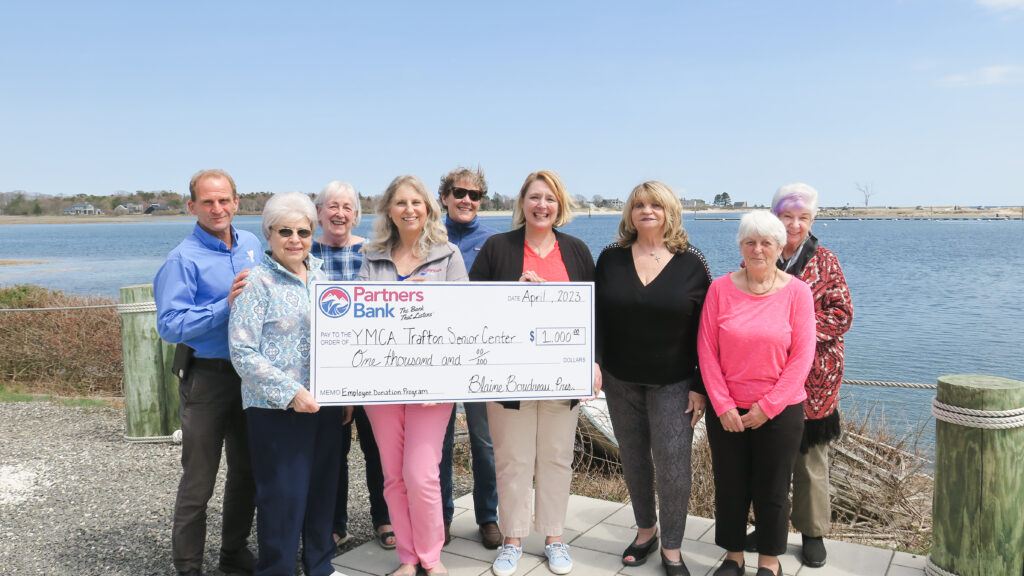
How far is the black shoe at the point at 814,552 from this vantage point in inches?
157

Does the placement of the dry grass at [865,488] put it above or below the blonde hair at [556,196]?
below

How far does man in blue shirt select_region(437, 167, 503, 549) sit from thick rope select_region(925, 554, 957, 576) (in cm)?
234

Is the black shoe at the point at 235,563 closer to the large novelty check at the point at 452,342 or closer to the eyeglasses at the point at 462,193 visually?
the large novelty check at the point at 452,342

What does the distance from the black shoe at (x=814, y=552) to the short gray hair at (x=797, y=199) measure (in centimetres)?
183

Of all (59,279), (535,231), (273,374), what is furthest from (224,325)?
(59,279)

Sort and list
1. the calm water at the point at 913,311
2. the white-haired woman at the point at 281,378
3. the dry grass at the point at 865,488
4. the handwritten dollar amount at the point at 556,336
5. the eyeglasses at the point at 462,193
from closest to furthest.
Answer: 1. the white-haired woman at the point at 281,378
2. the handwritten dollar amount at the point at 556,336
3. the eyeglasses at the point at 462,193
4. the dry grass at the point at 865,488
5. the calm water at the point at 913,311

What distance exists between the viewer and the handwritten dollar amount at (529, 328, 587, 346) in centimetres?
389

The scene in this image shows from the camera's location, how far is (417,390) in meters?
3.71

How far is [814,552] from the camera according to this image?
13.1 feet

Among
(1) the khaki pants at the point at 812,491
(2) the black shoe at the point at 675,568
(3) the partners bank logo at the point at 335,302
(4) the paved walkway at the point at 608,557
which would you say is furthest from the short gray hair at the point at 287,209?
(1) the khaki pants at the point at 812,491

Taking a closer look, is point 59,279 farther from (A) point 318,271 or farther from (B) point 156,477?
(A) point 318,271

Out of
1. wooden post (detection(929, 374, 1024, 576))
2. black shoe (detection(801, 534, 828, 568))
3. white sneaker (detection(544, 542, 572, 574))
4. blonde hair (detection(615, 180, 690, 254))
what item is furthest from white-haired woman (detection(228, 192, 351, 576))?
wooden post (detection(929, 374, 1024, 576))

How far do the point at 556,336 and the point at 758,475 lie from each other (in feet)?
4.16

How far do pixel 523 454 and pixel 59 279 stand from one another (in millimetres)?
43479
